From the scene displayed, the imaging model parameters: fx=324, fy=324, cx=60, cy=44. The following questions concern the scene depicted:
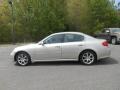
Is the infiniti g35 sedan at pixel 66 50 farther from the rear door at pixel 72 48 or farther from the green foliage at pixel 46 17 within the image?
the green foliage at pixel 46 17

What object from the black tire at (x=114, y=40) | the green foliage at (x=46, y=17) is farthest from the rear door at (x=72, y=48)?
the green foliage at (x=46, y=17)

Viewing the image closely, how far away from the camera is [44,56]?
45.0 ft

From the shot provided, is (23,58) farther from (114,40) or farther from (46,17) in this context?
(46,17)

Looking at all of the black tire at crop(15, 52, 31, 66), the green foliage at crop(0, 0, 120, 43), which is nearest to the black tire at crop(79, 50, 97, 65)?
the black tire at crop(15, 52, 31, 66)

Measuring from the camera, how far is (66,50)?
44.1 ft

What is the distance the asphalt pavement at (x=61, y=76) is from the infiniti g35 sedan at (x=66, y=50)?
0.33m

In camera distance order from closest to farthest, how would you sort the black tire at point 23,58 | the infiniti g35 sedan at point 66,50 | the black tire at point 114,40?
the infiniti g35 sedan at point 66,50 < the black tire at point 23,58 < the black tire at point 114,40

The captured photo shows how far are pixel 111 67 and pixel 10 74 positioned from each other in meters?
3.87

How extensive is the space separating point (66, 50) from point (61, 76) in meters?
2.73

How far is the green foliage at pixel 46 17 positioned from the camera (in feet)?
113

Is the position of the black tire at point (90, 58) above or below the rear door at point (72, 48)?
below

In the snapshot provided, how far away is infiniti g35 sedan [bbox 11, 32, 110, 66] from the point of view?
13398 mm

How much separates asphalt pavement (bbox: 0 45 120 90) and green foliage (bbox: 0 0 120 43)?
66.2ft

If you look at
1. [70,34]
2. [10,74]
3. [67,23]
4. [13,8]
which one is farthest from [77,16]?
[10,74]
